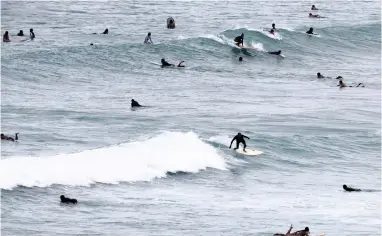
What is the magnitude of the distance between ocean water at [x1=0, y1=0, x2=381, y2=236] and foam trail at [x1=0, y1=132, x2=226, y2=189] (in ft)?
0.24

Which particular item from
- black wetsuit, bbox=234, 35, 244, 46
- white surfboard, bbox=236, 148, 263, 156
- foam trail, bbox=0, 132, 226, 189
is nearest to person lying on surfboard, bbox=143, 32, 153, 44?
black wetsuit, bbox=234, 35, 244, 46

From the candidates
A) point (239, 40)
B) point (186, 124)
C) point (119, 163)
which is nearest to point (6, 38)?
point (239, 40)

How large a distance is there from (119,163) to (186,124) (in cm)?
864

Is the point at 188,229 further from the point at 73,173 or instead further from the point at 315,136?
the point at 315,136

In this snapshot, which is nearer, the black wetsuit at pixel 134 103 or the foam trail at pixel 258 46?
the black wetsuit at pixel 134 103

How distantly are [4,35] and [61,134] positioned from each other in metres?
25.6

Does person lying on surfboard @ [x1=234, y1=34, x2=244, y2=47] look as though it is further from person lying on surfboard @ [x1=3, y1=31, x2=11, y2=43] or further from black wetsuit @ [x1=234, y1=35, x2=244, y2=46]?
person lying on surfboard @ [x1=3, y1=31, x2=11, y2=43]

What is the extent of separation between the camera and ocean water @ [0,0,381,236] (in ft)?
107

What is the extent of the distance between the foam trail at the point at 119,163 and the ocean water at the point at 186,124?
74 mm

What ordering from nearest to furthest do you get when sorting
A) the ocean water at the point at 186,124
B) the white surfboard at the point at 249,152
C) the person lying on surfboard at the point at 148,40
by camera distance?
the ocean water at the point at 186,124 → the white surfboard at the point at 249,152 → the person lying on surfboard at the point at 148,40

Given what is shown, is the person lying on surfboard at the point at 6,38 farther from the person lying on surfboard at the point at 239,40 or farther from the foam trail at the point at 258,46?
the foam trail at the point at 258,46

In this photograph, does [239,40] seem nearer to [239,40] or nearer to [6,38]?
[239,40]

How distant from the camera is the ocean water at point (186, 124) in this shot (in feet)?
107

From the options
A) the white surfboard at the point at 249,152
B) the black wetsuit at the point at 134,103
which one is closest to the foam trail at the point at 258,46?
the black wetsuit at the point at 134,103
